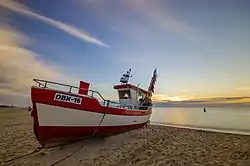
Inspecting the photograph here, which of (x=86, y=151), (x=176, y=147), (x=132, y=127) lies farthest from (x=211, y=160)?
(x=132, y=127)

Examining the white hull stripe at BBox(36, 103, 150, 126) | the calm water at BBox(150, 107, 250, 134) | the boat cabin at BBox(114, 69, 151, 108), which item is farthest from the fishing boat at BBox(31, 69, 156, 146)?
the calm water at BBox(150, 107, 250, 134)

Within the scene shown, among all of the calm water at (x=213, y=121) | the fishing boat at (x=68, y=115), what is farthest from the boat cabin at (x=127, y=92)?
the calm water at (x=213, y=121)

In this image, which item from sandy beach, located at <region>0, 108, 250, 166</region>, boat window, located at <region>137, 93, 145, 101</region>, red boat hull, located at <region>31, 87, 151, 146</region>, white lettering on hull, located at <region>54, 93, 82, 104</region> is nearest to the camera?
sandy beach, located at <region>0, 108, 250, 166</region>

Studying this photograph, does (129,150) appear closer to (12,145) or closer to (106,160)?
(106,160)

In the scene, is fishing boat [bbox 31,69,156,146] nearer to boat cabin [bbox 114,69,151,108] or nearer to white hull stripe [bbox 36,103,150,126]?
white hull stripe [bbox 36,103,150,126]

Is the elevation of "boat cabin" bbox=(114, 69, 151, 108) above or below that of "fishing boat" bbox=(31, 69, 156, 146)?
above

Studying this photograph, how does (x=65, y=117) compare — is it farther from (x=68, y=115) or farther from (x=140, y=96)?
(x=140, y=96)

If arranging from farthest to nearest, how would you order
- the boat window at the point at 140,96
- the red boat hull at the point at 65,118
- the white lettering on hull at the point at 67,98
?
the boat window at the point at 140,96 → the white lettering on hull at the point at 67,98 → the red boat hull at the point at 65,118

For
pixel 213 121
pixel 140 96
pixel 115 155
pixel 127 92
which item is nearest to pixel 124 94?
pixel 127 92

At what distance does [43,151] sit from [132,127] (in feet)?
20.3

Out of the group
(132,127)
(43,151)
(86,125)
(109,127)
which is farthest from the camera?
(132,127)

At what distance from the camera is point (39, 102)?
814 centimetres

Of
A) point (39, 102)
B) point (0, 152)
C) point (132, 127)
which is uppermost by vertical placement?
point (39, 102)

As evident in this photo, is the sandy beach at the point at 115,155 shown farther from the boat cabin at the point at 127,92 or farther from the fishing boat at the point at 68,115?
the boat cabin at the point at 127,92
